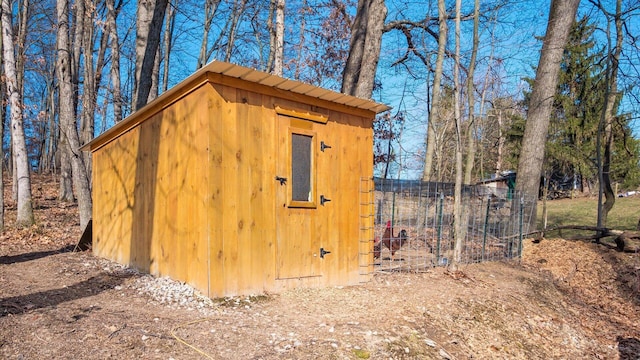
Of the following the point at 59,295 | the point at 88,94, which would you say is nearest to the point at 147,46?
the point at 88,94

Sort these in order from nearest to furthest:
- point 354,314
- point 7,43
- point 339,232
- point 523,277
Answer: point 354,314 → point 339,232 → point 523,277 → point 7,43

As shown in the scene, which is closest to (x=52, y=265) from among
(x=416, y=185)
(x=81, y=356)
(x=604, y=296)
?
(x=81, y=356)

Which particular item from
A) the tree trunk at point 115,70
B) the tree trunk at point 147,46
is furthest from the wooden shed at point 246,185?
the tree trunk at point 115,70

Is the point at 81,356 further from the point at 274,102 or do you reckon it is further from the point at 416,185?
the point at 416,185

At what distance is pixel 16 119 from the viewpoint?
309 inches

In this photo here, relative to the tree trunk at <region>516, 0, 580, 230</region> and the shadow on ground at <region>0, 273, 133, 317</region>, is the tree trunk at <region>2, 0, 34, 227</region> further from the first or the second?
the tree trunk at <region>516, 0, 580, 230</region>

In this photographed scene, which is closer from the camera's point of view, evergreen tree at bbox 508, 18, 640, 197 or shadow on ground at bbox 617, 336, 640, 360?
shadow on ground at bbox 617, 336, 640, 360

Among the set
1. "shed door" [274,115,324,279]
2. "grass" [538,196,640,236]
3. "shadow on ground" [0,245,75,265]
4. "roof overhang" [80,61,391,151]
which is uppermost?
"roof overhang" [80,61,391,151]

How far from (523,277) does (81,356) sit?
257 inches

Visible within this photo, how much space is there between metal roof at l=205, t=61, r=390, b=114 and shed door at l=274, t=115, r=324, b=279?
368 millimetres

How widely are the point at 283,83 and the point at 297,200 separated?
142 centimetres

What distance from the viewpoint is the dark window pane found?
16.7ft

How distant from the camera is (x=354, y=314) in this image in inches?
172

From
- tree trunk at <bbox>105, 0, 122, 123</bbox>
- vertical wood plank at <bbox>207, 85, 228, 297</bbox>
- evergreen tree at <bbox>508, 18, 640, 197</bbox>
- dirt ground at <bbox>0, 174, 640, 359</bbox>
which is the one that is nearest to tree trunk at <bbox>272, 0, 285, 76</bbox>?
tree trunk at <bbox>105, 0, 122, 123</bbox>
